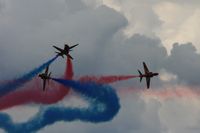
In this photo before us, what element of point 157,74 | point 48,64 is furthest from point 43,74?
point 157,74

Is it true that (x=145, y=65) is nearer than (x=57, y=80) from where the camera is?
No

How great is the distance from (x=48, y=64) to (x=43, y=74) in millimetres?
3537

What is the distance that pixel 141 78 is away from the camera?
2849 inches

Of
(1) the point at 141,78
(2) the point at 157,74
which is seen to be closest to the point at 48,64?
(1) the point at 141,78

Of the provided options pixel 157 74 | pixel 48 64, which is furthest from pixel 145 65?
pixel 48 64

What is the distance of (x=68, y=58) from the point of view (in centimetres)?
6962

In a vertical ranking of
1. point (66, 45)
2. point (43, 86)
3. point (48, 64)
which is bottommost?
point (43, 86)

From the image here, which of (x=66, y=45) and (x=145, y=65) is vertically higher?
(x=66, y=45)

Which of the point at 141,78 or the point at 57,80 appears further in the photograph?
the point at 141,78

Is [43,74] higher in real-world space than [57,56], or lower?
lower

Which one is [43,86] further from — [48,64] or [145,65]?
[145,65]

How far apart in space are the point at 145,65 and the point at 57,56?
82.4ft

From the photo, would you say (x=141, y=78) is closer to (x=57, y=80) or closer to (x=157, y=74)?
(x=157, y=74)

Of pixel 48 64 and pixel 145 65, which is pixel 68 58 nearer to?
pixel 48 64
